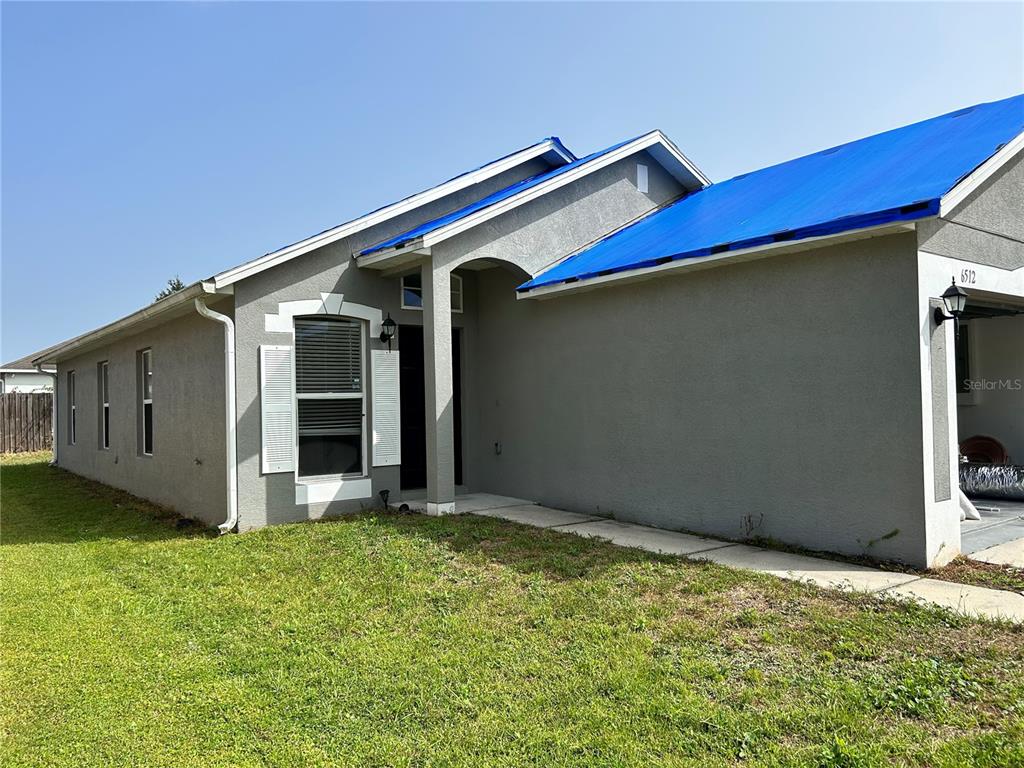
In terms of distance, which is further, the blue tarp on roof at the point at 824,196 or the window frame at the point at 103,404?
the window frame at the point at 103,404

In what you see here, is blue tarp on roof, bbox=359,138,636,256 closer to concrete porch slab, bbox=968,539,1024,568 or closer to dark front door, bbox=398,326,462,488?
dark front door, bbox=398,326,462,488

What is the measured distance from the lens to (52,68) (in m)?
12.1

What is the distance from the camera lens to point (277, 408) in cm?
871

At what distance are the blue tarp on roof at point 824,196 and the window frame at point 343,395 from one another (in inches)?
91.0

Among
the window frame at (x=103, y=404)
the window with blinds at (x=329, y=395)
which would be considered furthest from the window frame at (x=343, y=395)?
the window frame at (x=103, y=404)

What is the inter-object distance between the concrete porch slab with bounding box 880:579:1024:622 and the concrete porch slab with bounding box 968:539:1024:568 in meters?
1.05

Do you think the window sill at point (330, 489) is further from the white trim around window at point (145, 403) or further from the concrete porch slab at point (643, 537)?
the white trim around window at point (145, 403)

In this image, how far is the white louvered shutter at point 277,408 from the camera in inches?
340

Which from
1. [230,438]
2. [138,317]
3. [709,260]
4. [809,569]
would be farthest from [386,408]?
[809,569]

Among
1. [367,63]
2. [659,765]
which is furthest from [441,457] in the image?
[367,63]

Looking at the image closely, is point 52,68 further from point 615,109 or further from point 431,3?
point 615,109

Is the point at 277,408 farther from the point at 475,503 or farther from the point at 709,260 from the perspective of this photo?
the point at 709,260

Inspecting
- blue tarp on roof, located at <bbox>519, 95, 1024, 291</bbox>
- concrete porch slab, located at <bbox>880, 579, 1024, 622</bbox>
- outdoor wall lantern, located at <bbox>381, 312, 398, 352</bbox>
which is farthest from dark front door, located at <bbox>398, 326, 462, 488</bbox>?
concrete porch slab, located at <bbox>880, 579, 1024, 622</bbox>

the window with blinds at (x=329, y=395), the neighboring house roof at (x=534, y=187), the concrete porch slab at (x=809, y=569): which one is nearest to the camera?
the concrete porch slab at (x=809, y=569)
